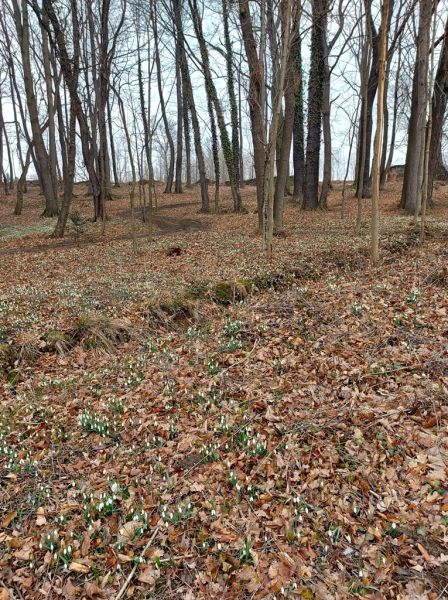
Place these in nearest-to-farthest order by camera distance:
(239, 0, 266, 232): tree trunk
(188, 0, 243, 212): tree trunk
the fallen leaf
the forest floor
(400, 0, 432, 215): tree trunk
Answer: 1. the fallen leaf
2. the forest floor
3. (239, 0, 266, 232): tree trunk
4. (400, 0, 432, 215): tree trunk
5. (188, 0, 243, 212): tree trunk

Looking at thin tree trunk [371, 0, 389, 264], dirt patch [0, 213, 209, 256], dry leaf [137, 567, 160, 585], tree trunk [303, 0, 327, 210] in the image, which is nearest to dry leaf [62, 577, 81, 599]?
dry leaf [137, 567, 160, 585]

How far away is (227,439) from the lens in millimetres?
3926

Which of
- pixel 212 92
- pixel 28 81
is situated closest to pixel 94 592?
pixel 212 92

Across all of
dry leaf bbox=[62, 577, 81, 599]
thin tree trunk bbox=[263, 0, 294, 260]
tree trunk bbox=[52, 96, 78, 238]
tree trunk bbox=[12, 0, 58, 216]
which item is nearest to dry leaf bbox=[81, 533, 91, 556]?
dry leaf bbox=[62, 577, 81, 599]

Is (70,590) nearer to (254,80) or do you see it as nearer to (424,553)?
(424,553)

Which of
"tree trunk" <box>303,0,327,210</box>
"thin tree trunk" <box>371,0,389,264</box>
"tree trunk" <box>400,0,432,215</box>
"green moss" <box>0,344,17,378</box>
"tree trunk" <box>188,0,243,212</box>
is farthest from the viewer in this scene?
"tree trunk" <box>303,0,327,210</box>

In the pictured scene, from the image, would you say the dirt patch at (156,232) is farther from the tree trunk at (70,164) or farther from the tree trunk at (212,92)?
the tree trunk at (212,92)

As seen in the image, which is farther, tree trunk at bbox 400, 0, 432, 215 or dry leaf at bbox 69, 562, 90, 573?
tree trunk at bbox 400, 0, 432, 215

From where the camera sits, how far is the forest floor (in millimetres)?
2635

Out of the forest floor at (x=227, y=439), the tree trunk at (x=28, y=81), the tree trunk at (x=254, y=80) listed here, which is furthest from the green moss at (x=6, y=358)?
the tree trunk at (x=28, y=81)

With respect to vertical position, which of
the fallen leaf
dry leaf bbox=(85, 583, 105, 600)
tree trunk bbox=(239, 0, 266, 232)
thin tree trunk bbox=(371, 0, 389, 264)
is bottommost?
dry leaf bbox=(85, 583, 105, 600)

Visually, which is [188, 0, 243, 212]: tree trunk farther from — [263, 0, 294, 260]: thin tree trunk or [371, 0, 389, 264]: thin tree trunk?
[371, 0, 389, 264]: thin tree trunk

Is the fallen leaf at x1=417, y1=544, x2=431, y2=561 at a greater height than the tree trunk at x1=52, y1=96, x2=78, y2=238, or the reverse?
the tree trunk at x1=52, y1=96, x2=78, y2=238

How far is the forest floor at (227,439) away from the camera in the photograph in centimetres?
263
